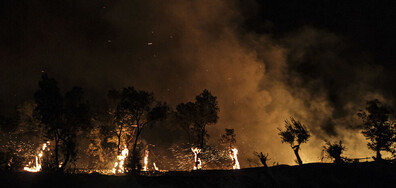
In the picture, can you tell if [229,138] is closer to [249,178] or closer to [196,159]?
[196,159]

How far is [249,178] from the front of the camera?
18906 mm

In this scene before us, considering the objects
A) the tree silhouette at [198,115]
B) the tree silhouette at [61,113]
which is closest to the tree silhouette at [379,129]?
the tree silhouette at [198,115]

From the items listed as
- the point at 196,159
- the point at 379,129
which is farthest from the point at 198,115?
the point at 379,129

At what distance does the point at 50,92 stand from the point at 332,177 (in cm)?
2909

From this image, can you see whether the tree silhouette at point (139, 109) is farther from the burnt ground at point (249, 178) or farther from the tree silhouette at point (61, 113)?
the burnt ground at point (249, 178)

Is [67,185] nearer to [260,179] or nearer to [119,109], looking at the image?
[260,179]

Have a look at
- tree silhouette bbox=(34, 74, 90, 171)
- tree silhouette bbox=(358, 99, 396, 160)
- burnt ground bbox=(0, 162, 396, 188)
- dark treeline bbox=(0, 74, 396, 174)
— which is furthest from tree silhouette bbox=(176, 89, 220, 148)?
tree silhouette bbox=(358, 99, 396, 160)

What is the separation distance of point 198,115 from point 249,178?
22.1 meters

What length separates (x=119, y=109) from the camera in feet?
121

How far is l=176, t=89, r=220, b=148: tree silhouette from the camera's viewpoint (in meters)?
40.5

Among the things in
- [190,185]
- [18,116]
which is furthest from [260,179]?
[18,116]

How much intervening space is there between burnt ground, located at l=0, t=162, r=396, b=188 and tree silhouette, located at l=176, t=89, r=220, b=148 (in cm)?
2049

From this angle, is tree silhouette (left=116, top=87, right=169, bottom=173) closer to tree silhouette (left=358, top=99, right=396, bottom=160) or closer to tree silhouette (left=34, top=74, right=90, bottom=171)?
tree silhouette (left=34, top=74, right=90, bottom=171)

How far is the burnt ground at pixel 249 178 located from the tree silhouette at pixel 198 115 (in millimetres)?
20494
